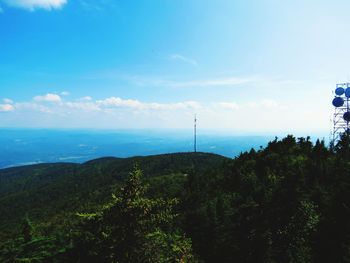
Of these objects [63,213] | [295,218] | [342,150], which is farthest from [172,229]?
[63,213]

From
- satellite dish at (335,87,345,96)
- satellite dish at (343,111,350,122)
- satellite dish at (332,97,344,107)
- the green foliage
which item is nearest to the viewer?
the green foliage

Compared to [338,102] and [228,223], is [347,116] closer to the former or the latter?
[338,102]

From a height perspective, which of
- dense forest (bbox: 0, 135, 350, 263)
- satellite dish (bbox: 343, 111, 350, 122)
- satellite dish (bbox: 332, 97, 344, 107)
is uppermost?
satellite dish (bbox: 332, 97, 344, 107)

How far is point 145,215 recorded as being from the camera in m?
17.7

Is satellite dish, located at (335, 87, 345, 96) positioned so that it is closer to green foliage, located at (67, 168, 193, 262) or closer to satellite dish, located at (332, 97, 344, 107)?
satellite dish, located at (332, 97, 344, 107)

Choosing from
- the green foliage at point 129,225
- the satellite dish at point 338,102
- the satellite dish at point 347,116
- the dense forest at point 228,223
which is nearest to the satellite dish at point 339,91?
the satellite dish at point 338,102

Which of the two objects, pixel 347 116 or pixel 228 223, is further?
pixel 347 116

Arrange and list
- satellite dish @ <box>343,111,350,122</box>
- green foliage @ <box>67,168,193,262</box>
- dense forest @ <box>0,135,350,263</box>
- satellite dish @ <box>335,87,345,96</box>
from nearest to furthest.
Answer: green foliage @ <box>67,168,193,262</box>
dense forest @ <box>0,135,350,263</box>
satellite dish @ <box>343,111,350,122</box>
satellite dish @ <box>335,87,345,96</box>

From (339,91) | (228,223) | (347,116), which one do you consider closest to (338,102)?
(339,91)

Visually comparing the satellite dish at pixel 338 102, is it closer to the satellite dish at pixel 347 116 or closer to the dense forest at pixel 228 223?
the satellite dish at pixel 347 116

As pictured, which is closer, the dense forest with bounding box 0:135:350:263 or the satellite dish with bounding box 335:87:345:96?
the dense forest with bounding box 0:135:350:263

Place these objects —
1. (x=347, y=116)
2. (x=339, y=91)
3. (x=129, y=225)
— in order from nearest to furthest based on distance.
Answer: (x=129, y=225)
(x=347, y=116)
(x=339, y=91)

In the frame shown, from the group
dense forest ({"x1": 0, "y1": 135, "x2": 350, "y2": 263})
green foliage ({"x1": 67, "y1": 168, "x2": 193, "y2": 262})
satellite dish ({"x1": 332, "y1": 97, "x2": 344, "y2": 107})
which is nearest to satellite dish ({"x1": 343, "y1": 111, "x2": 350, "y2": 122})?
satellite dish ({"x1": 332, "y1": 97, "x2": 344, "y2": 107})

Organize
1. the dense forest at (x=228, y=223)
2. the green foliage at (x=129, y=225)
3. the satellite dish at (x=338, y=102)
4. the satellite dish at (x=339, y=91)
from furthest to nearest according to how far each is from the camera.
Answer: the satellite dish at (x=338, y=102)
the satellite dish at (x=339, y=91)
the dense forest at (x=228, y=223)
the green foliage at (x=129, y=225)
